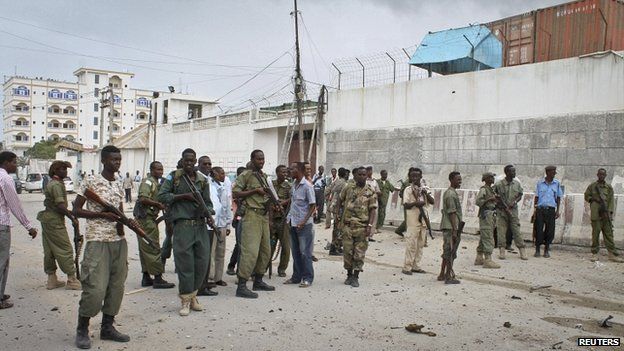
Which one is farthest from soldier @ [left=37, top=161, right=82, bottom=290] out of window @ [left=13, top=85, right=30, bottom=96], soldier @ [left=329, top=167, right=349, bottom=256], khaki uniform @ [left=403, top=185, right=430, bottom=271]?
window @ [left=13, top=85, right=30, bottom=96]

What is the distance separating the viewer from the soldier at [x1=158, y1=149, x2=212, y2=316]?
5.43m

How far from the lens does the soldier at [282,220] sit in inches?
291

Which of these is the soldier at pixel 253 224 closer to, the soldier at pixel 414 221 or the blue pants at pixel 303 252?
the blue pants at pixel 303 252

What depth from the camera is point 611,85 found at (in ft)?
38.9

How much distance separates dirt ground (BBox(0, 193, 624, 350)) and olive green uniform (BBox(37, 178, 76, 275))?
370mm

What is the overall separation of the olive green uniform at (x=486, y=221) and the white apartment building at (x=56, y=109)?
8578cm

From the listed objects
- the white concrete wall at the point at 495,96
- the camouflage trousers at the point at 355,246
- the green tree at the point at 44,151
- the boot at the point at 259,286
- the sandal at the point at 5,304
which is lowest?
the sandal at the point at 5,304

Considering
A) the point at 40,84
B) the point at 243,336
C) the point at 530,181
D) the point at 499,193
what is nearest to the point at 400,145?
the point at 530,181

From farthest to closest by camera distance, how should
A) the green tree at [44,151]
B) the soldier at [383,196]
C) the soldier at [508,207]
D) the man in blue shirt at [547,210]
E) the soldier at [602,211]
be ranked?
1. the green tree at [44,151]
2. the soldier at [383,196]
3. the man in blue shirt at [547,210]
4. the soldier at [602,211]
5. the soldier at [508,207]

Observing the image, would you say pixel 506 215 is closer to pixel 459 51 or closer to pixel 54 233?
pixel 54 233

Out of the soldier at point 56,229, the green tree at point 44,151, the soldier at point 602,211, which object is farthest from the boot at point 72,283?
the green tree at point 44,151

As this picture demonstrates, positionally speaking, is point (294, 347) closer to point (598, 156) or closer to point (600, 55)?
point (598, 156)

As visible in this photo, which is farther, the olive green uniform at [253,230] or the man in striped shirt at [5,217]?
the olive green uniform at [253,230]

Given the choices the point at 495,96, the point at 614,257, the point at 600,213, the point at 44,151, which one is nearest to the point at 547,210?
the point at 600,213
